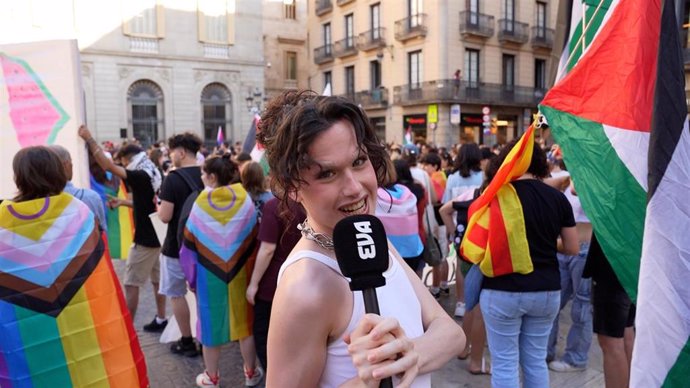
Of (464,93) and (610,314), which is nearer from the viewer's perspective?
(610,314)

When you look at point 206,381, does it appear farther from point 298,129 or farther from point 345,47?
point 345,47

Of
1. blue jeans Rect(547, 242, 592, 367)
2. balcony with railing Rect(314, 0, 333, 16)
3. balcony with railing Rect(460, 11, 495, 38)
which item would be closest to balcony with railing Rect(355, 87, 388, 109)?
balcony with railing Rect(460, 11, 495, 38)

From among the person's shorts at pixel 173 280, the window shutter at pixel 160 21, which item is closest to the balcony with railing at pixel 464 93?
the window shutter at pixel 160 21

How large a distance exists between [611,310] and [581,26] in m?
1.95

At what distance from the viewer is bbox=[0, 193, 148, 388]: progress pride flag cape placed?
8.73ft

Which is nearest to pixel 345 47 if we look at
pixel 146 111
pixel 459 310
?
pixel 146 111

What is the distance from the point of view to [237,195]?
13.0 feet

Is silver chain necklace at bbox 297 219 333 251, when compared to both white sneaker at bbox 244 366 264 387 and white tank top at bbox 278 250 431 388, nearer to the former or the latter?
white tank top at bbox 278 250 431 388

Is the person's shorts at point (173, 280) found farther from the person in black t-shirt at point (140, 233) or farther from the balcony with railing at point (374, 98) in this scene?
the balcony with railing at point (374, 98)

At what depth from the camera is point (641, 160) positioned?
2.55 meters

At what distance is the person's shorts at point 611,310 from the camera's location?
3.34 metres

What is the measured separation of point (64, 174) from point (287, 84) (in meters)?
34.5

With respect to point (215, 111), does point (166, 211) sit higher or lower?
lower

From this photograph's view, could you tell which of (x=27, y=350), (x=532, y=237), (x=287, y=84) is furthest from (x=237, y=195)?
(x=287, y=84)
